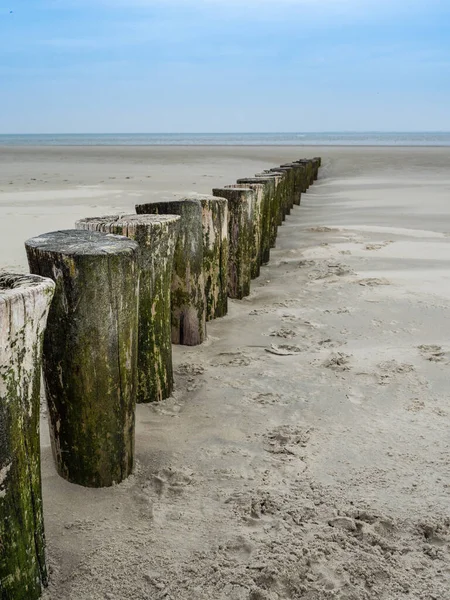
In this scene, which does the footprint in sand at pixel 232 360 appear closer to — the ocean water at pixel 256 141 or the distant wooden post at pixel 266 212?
the distant wooden post at pixel 266 212

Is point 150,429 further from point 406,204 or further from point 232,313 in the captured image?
point 406,204

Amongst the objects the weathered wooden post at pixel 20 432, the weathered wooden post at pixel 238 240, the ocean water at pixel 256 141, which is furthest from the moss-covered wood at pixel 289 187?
the ocean water at pixel 256 141

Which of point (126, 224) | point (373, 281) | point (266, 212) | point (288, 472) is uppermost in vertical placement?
point (126, 224)

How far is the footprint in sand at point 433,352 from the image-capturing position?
3793mm

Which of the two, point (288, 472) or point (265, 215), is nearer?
point (288, 472)

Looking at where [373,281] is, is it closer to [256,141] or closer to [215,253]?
[215,253]

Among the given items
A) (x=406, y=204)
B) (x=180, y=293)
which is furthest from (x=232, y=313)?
(x=406, y=204)

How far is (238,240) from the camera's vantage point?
528cm

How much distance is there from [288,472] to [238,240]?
2.96 metres

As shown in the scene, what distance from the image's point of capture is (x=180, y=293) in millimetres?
4012

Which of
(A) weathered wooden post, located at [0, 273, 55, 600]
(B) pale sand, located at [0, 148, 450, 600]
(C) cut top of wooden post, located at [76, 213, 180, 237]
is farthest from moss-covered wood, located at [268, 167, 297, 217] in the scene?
(A) weathered wooden post, located at [0, 273, 55, 600]

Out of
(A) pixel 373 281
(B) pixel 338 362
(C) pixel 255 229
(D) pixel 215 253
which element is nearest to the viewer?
(B) pixel 338 362

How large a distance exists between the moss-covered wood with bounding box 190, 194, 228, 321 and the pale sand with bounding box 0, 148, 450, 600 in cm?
15

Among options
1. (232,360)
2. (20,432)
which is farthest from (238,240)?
(20,432)
